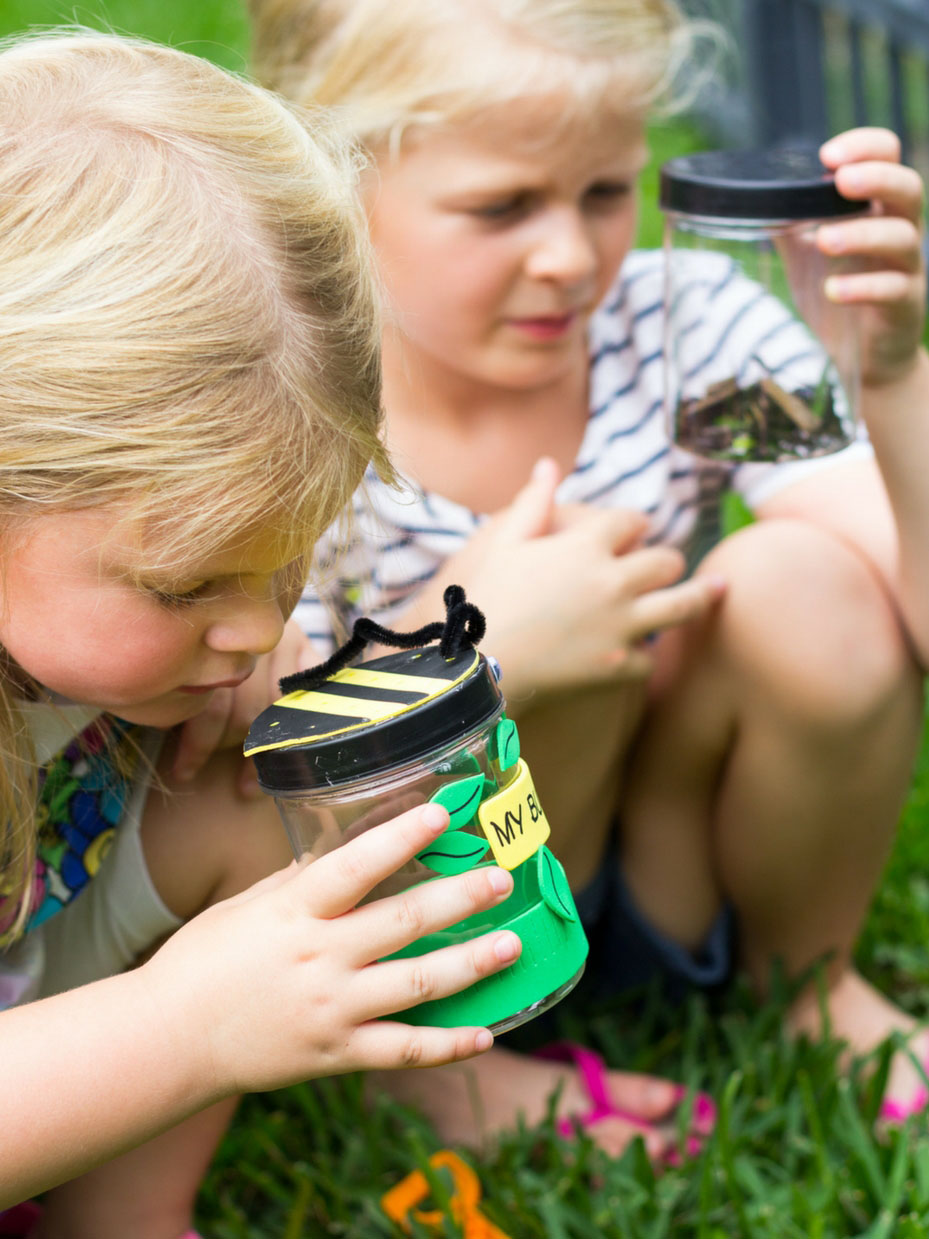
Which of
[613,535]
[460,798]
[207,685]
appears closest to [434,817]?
[460,798]

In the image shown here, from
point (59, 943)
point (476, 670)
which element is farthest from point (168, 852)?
point (476, 670)

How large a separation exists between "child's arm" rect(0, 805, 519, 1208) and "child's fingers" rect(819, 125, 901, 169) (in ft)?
2.55

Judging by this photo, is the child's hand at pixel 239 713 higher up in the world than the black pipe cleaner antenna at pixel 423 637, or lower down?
lower down

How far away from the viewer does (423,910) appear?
0.92m

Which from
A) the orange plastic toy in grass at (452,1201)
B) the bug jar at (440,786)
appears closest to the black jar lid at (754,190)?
the bug jar at (440,786)

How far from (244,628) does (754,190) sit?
2.00 feet

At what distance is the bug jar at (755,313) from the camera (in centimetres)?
132

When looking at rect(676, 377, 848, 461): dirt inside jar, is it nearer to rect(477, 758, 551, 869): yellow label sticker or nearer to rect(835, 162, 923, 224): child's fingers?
rect(835, 162, 923, 224): child's fingers

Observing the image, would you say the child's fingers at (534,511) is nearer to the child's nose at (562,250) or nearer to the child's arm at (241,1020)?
the child's nose at (562,250)

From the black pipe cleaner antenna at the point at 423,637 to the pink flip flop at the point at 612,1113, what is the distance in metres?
0.59

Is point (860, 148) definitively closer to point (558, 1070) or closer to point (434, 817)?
point (434, 817)

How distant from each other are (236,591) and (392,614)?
533mm

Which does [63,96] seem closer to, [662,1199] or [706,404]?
[706,404]

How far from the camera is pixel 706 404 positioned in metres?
1.54
